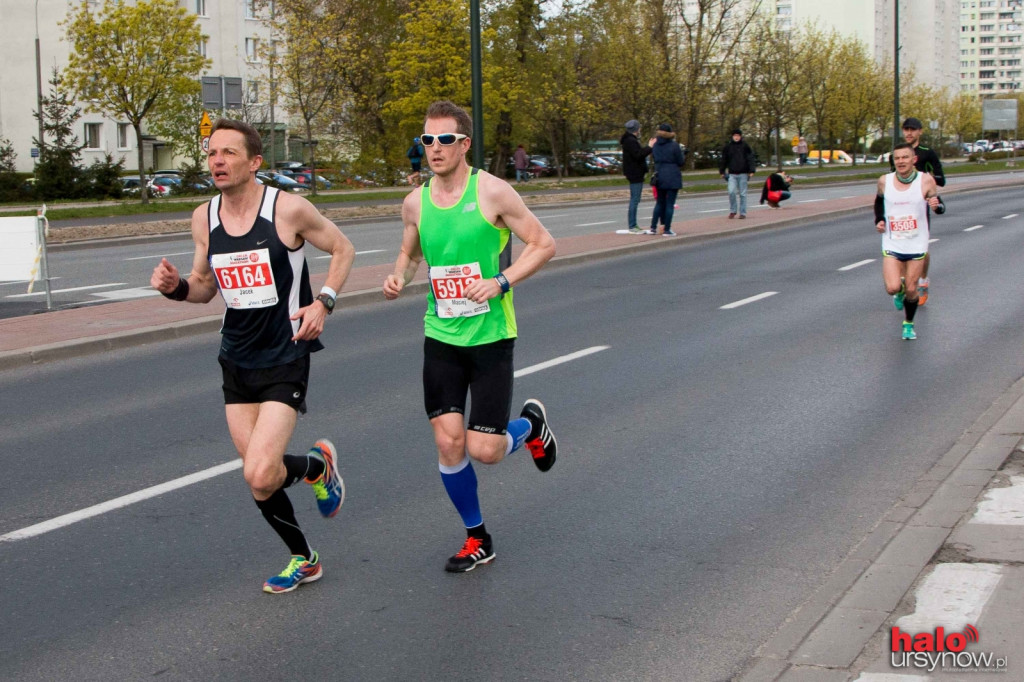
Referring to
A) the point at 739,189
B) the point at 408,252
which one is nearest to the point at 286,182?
the point at 739,189

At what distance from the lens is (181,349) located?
11250mm

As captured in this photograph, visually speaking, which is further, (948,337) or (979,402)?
(948,337)

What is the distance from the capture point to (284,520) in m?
4.81

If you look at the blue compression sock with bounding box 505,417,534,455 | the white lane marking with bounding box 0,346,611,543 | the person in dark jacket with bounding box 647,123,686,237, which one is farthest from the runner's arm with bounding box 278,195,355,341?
the person in dark jacket with bounding box 647,123,686,237

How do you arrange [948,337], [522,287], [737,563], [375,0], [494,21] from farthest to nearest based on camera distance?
A: [375,0] < [494,21] < [522,287] < [948,337] < [737,563]

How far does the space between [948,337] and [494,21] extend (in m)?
41.4

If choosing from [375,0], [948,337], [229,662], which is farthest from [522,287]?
[375,0]

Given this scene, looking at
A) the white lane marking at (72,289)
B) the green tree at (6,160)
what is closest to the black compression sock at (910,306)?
the white lane marking at (72,289)

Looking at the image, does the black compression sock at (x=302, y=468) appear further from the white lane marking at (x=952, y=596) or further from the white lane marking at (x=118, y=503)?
the white lane marking at (x=952, y=596)

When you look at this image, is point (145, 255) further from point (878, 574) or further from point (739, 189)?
point (878, 574)

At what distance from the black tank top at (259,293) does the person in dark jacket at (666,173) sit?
17.5m

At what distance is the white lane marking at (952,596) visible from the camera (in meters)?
4.09

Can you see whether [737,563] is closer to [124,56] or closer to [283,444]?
[283,444]

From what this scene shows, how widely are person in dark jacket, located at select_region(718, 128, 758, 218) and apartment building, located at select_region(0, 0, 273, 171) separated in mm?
33095
